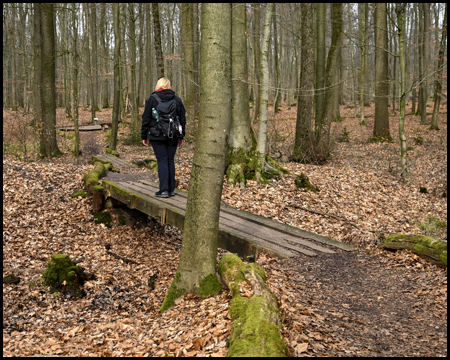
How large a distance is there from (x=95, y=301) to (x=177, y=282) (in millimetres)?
1777

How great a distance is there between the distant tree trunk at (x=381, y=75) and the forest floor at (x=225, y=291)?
636 centimetres

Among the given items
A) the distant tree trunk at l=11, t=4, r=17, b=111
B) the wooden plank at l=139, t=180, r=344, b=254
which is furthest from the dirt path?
the distant tree trunk at l=11, t=4, r=17, b=111

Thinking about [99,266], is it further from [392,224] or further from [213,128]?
[392,224]

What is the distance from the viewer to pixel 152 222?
29.9ft

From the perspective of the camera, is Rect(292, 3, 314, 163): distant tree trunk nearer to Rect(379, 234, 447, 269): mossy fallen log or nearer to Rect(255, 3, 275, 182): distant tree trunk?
Rect(255, 3, 275, 182): distant tree trunk

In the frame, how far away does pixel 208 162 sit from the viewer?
4.22 metres

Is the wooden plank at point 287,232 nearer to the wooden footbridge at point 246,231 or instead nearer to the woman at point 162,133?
the wooden footbridge at point 246,231

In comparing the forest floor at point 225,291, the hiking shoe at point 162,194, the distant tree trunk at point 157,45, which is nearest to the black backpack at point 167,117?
the hiking shoe at point 162,194

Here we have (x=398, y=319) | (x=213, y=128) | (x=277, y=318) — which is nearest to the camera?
(x=277, y=318)

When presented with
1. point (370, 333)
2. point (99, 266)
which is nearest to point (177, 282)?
point (370, 333)

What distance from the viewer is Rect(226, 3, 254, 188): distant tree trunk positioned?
886cm

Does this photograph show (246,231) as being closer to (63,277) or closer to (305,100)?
(63,277)

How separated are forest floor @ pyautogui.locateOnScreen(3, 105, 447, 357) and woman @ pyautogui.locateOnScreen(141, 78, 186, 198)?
164 cm

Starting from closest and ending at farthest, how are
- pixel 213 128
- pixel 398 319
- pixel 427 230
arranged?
pixel 398 319 < pixel 213 128 < pixel 427 230
